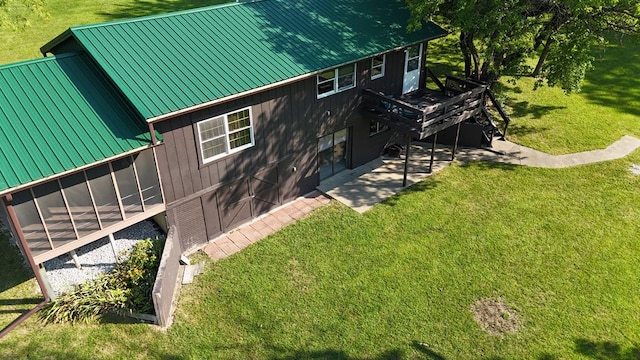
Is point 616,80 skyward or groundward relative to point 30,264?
groundward

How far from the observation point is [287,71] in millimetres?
15570

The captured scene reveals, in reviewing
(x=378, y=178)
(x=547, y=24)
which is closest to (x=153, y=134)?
(x=378, y=178)

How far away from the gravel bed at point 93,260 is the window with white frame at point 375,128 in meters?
9.42

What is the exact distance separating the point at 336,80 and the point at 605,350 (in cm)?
1197

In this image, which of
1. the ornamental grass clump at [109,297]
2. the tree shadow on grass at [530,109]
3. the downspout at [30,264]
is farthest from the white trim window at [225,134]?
the tree shadow on grass at [530,109]

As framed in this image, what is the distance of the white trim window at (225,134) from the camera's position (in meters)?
14.7

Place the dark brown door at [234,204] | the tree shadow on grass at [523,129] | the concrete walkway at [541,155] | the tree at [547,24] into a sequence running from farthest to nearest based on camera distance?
the tree shadow on grass at [523,129], the concrete walkway at [541,155], the tree at [547,24], the dark brown door at [234,204]

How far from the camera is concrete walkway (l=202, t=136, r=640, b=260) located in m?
16.7

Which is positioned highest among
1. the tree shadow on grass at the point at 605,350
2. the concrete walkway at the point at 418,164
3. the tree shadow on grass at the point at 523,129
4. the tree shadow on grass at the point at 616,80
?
the tree shadow on grass at the point at 616,80

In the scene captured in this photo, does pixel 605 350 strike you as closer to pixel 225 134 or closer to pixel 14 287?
pixel 225 134

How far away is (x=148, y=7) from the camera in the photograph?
124ft

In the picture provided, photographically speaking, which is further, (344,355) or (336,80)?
(336,80)

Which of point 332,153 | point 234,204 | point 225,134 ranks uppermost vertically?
point 225,134

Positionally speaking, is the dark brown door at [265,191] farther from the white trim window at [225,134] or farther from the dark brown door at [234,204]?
the white trim window at [225,134]
